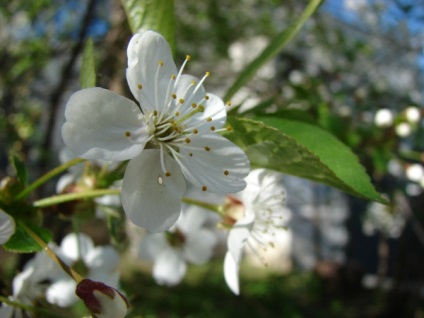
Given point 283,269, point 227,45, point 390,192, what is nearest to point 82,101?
point 390,192

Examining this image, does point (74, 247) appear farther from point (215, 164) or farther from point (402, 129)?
point (402, 129)

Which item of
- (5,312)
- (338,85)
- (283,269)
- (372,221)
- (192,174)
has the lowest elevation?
(283,269)

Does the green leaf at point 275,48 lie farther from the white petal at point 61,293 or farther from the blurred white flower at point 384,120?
the blurred white flower at point 384,120

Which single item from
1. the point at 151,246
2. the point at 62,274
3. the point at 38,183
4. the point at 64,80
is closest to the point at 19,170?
the point at 38,183

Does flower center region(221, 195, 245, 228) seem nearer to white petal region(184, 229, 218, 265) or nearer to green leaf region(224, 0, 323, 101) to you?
green leaf region(224, 0, 323, 101)

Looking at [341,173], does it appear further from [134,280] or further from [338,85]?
[134,280]

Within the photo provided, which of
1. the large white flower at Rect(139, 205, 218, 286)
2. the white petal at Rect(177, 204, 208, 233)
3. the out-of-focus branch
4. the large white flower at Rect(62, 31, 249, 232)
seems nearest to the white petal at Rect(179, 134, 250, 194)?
the large white flower at Rect(62, 31, 249, 232)

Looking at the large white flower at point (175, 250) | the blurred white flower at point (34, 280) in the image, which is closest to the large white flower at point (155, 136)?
the blurred white flower at point (34, 280)
